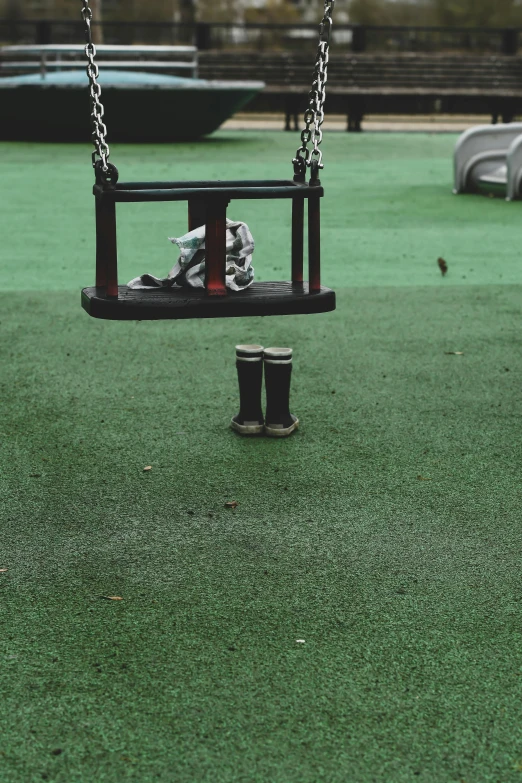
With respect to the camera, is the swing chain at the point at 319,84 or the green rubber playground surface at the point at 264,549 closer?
the green rubber playground surface at the point at 264,549

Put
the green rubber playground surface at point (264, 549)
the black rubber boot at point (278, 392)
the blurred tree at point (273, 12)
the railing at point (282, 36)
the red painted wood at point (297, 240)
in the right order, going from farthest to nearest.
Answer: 1. the blurred tree at point (273, 12)
2. the railing at point (282, 36)
3. the black rubber boot at point (278, 392)
4. the red painted wood at point (297, 240)
5. the green rubber playground surface at point (264, 549)

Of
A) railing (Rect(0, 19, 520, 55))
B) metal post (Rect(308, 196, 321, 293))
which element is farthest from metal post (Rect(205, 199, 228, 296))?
railing (Rect(0, 19, 520, 55))

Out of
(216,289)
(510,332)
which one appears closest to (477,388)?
(510,332)

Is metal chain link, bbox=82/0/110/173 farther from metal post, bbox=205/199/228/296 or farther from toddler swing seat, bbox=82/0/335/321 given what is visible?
metal post, bbox=205/199/228/296

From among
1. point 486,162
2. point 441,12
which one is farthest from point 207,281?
point 441,12

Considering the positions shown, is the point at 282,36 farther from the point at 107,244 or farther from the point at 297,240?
the point at 107,244

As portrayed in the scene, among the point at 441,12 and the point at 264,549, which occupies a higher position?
the point at 441,12

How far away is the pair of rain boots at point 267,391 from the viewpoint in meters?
4.06

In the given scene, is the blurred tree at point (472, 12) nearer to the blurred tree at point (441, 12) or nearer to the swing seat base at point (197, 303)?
the blurred tree at point (441, 12)

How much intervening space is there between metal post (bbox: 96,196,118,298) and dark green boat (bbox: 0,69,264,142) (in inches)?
456

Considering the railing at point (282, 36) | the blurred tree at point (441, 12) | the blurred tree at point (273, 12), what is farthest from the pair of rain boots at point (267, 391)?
the blurred tree at point (273, 12)

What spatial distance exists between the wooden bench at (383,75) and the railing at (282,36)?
1416 mm

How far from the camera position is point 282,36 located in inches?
869

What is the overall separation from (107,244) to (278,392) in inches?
39.0
